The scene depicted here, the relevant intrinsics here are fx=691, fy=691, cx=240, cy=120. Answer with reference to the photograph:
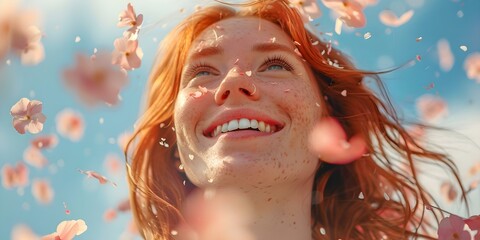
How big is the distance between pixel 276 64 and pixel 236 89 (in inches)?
15.9

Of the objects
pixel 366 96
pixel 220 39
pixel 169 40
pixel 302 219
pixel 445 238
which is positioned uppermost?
pixel 169 40

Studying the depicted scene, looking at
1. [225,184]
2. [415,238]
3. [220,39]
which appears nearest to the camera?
[225,184]

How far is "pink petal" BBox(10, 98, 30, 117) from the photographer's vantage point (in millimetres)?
4762

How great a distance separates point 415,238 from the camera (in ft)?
15.0

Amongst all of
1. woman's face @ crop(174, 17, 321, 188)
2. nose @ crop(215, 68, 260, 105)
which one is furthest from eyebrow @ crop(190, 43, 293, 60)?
nose @ crop(215, 68, 260, 105)

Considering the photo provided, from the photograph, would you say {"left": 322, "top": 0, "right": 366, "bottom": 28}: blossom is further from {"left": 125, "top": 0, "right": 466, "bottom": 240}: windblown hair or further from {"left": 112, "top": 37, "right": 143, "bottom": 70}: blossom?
{"left": 112, "top": 37, "right": 143, "bottom": 70}: blossom

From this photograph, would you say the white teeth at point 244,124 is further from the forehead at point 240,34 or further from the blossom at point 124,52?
the blossom at point 124,52

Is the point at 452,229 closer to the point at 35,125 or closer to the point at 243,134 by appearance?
the point at 243,134

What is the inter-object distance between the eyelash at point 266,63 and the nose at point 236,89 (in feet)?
0.83

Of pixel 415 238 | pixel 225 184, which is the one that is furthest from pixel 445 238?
pixel 225 184

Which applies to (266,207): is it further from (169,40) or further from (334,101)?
(169,40)

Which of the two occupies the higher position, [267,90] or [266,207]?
[267,90]

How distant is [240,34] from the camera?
4277mm

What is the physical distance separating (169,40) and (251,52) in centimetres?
85
